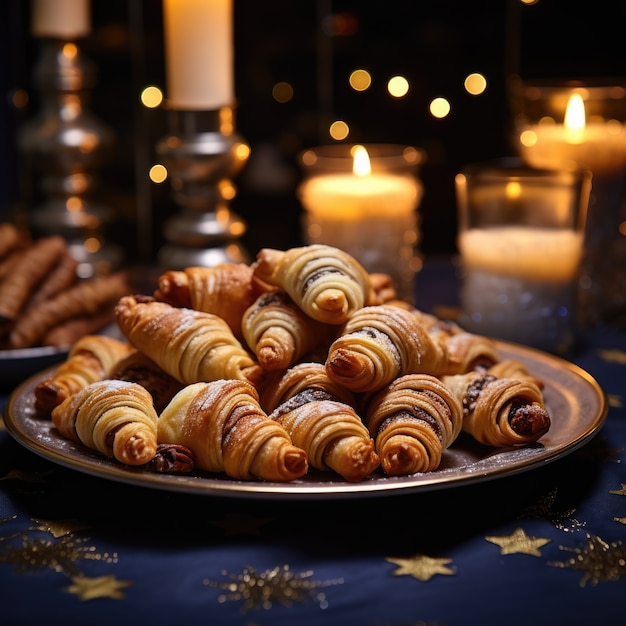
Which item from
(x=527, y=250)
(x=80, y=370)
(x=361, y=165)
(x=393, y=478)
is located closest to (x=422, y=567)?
(x=393, y=478)

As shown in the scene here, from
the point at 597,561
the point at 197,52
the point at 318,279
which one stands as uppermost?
the point at 197,52

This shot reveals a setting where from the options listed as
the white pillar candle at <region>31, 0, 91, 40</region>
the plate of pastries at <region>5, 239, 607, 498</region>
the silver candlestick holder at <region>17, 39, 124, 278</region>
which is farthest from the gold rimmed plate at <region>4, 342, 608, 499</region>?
the white pillar candle at <region>31, 0, 91, 40</region>

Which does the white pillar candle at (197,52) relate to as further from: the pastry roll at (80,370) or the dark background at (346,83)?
the dark background at (346,83)

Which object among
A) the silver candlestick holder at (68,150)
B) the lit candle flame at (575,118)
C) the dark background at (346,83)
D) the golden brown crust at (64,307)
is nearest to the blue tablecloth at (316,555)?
the golden brown crust at (64,307)

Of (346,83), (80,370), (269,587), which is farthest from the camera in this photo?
(346,83)

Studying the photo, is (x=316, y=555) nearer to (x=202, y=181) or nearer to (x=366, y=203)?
(x=366, y=203)

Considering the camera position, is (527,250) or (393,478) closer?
(393,478)

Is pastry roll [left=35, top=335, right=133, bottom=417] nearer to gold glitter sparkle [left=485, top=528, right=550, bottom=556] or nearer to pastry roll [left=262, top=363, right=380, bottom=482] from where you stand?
pastry roll [left=262, top=363, right=380, bottom=482]
